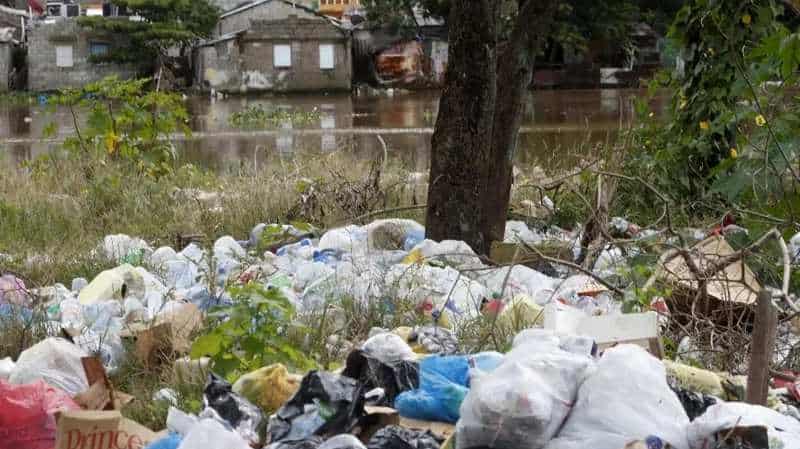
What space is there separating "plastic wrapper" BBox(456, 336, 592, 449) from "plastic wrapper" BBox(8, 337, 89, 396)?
4.49 feet

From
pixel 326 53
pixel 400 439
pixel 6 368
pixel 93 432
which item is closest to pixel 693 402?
pixel 400 439

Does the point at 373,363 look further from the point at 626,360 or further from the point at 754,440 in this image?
the point at 754,440

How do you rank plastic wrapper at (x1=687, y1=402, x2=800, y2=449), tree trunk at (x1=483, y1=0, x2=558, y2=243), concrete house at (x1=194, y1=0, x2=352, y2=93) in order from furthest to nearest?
concrete house at (x1=194, y1=0, x2=352, y2=93)
tree trunk at (x1=483, y1=0, x2=558, y2=243)
plastic wrapper at (x1=687, y1=402, x2=800, y2=449)

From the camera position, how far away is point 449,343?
353cm

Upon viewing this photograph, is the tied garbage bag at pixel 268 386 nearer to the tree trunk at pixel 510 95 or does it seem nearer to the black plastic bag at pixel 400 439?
the black plastic bag at pixel 400 439

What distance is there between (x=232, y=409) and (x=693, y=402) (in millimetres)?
1175

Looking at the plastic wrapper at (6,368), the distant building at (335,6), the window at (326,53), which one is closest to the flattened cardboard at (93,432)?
the plastic wrapper at (6,368)

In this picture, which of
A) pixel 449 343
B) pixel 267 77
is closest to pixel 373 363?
pixel 449 343

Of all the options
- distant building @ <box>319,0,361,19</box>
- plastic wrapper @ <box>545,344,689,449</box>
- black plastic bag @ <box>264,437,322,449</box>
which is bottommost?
black plastic bag @ <box>264,437,322,449</box>

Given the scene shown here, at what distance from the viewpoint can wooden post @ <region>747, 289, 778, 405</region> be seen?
2.55 meters

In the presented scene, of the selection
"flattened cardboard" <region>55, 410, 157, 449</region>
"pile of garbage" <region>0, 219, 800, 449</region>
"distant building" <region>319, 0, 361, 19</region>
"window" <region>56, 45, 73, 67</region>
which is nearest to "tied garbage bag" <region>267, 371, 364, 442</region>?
"pile of garbage" <region>0, 219, 800, 449</region>

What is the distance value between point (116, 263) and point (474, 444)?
3.17m

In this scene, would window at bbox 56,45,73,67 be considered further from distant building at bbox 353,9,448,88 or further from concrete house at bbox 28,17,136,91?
distant building at bbox 353,9,448,88

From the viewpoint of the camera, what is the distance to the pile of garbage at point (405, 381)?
91.9 inches
